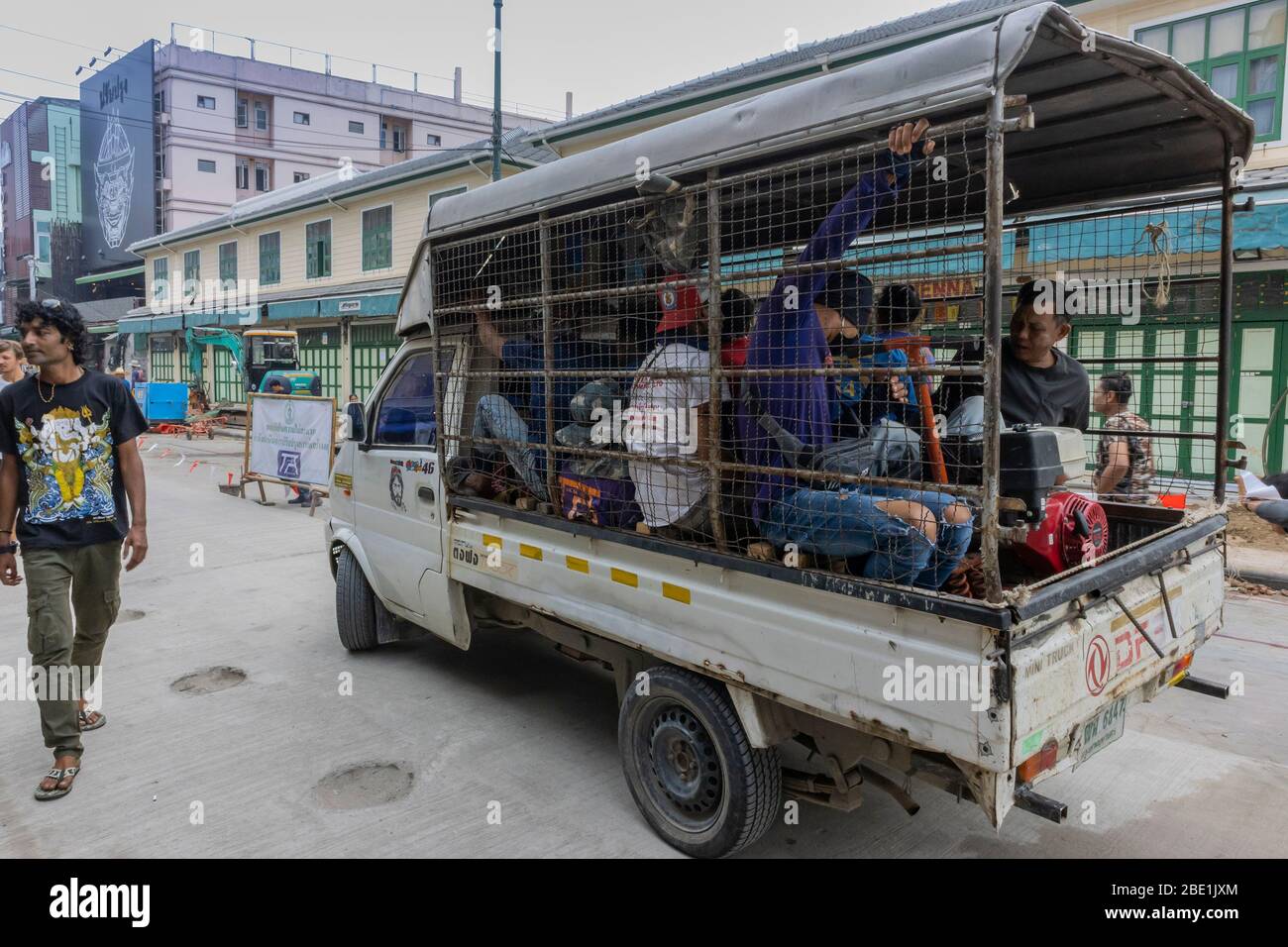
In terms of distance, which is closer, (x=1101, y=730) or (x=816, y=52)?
(x=1101, y=730)

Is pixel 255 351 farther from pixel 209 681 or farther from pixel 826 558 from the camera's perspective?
pixel 826 558

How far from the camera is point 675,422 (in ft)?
10.7

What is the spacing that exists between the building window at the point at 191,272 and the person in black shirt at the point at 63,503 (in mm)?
29912

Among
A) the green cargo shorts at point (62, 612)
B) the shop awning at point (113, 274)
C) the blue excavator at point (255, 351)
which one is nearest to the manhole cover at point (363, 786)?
the green cargo shorts at point (62, 612)

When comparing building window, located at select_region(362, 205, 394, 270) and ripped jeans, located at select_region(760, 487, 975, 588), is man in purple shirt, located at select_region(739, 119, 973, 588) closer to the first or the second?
ripped jeans, located at select_region(760, 487, 975, 588)

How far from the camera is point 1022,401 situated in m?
3.94

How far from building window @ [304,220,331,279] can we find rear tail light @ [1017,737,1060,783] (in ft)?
79.1

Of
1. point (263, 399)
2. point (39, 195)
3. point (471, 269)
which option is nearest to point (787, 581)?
point (471, 269)

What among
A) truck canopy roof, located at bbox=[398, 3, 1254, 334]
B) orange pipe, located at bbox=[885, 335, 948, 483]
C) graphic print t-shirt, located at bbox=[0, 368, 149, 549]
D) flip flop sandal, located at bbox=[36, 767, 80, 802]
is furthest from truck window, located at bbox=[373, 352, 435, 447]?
orange pipe, located at bbox=[885, 335, 948, 483]

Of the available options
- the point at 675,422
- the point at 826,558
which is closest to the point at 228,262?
the point at 675,422

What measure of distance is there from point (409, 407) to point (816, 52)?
1041 cm

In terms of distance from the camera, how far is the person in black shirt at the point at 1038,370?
3.94 metres

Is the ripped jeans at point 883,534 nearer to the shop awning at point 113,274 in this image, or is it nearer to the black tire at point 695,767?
the black tire at point 695,767

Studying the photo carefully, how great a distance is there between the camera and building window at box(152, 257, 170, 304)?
32750 millimetres
